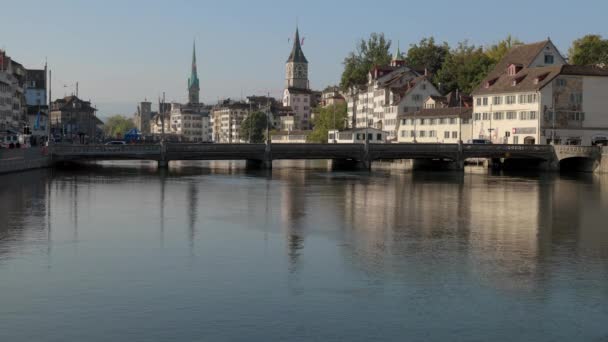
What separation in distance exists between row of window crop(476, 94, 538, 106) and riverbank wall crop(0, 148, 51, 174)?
2512 inches

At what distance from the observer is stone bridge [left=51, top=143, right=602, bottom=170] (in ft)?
313

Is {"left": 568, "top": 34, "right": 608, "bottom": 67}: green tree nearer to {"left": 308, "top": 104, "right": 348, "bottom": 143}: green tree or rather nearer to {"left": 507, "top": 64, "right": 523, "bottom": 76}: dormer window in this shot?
{"left": 507, "top": 64, "right": 523, "bottom": 76}: dormer window

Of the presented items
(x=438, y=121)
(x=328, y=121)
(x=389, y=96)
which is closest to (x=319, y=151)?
(x=438, y=121)

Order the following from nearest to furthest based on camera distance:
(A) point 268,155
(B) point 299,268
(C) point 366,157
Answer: (B) point 299,268
(A) point 268,155
(C) point 366,157

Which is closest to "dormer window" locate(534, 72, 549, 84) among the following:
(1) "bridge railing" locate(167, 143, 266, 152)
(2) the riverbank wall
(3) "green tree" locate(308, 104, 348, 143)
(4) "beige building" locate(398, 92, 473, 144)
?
(4) "beige building" locate(398, 92, 473, 144)

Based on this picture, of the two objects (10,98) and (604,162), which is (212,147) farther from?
(10,98)

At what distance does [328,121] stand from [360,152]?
2586 inches

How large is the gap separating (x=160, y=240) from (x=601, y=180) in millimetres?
61583

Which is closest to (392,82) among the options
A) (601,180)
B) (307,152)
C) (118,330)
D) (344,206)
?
(307,152)

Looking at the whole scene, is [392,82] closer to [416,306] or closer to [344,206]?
[344,206]

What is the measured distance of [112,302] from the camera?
83.8ft

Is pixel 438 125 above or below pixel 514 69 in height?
below

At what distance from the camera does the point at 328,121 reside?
549 ft

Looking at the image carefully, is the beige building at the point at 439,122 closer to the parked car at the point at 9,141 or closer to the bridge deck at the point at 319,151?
the bridge deck at the point at 319,151
